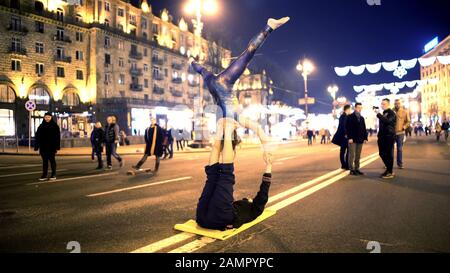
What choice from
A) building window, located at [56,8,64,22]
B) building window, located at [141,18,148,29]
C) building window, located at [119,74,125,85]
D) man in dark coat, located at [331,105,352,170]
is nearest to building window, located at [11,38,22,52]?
building window, located at [56,8,64,22]

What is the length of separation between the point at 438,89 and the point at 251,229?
3904 inches

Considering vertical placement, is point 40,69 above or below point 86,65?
below

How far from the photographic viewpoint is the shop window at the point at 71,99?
43.3 m

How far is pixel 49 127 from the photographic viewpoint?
9031 mm

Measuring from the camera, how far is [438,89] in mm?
86000

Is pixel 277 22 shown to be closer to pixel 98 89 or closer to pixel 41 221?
pixel 41 221

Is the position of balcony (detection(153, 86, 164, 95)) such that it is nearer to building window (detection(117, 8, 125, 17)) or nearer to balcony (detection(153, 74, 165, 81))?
balcony (detection(153, 74, 165, 81))

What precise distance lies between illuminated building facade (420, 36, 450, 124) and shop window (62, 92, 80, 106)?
7575cm

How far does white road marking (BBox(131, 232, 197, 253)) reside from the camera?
135 inches

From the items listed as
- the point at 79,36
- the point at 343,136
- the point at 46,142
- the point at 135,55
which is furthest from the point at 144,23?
the point at 343,136

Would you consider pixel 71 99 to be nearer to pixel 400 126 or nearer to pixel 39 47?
pixel 39 47

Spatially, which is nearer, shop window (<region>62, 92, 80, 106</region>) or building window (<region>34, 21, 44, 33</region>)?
building window (<region>34, 21, 44, 33</region>)

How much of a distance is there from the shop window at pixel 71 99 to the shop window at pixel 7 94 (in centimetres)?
613

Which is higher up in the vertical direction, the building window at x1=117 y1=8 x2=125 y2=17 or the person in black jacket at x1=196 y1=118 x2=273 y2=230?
the building window at x1=117 y1=8 x2=125 y2=17
